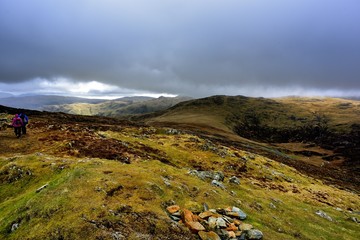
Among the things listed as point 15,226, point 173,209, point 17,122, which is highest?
point 17,122

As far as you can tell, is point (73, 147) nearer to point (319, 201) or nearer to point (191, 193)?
point (191, 193)

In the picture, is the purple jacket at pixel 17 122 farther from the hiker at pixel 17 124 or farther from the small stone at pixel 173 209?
the small stone at pixel 173 209

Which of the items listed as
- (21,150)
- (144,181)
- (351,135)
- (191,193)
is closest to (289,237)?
(191,193)

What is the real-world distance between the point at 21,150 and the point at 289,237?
106 feet

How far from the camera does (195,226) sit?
15914mm

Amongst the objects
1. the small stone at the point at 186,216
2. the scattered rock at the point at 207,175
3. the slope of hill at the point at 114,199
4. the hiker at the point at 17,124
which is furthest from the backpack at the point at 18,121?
the small stone at the point at 186,216

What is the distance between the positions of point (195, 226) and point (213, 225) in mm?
1288

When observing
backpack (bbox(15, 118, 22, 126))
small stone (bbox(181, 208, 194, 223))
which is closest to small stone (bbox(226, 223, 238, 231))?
small stone (bbox(181, 208, 194, 223))

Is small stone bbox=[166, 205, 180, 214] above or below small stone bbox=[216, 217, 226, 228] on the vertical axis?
above

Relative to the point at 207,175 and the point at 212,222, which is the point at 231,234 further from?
the point at 207,175

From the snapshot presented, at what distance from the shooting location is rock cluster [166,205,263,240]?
15.7 meters

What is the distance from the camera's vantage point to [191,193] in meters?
22.4

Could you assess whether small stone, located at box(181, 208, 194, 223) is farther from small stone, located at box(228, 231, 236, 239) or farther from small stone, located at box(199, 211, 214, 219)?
small stone, located at box(228, 231, 236, 239)

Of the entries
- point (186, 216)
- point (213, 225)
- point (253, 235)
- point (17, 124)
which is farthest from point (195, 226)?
point (17, 124)
